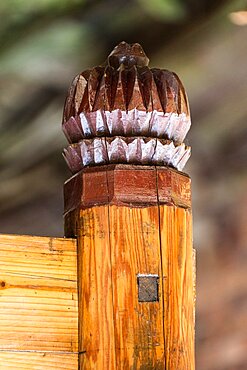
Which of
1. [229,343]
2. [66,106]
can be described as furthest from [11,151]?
[66,106]

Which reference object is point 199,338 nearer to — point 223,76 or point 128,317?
point 223,76

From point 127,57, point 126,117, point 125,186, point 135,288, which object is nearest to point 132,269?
point 135,288

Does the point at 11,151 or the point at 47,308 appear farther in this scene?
the point at 11,151

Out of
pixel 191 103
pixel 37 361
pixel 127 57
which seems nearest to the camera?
pixel 37 361

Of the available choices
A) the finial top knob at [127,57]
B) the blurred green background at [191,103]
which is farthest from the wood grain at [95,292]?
the blurred green background at [191,103]

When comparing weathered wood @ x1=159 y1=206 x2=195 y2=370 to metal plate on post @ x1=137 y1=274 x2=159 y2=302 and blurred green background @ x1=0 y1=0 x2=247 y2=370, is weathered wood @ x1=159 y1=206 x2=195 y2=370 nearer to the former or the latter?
metal plate on post @ x1=137 y1=274 x2=159 y2=302

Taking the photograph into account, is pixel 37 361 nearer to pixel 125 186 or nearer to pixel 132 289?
pixel 132 289
